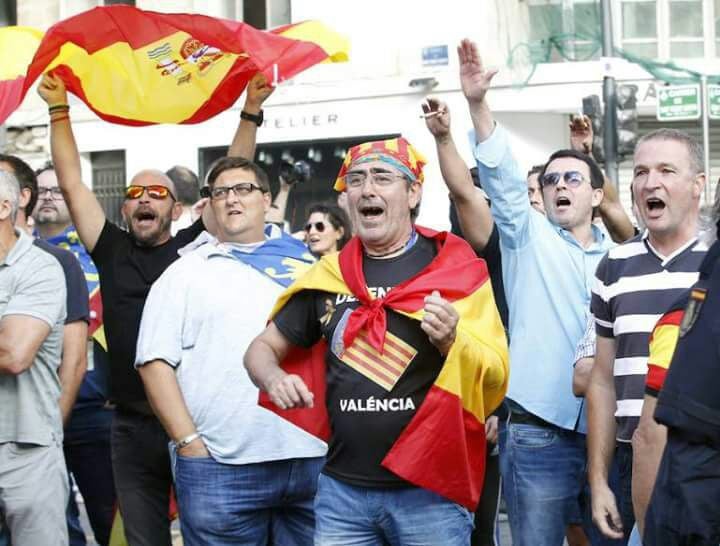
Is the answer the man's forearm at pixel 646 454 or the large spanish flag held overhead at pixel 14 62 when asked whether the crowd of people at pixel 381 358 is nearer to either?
the man's forearm at pixel 646 454

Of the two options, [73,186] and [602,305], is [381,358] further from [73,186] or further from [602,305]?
[73,186]

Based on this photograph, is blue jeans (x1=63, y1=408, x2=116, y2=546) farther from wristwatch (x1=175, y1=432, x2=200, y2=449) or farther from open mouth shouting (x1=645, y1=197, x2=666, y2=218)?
open mouth shouting (x1=645, y1=197, x2=666, y2=218)

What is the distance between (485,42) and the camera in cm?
2192

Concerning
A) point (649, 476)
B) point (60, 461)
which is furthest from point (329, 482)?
point (60, 461)

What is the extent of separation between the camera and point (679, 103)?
16.9 meters

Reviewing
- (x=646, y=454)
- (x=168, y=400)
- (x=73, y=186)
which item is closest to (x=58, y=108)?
(x=73, y=186)

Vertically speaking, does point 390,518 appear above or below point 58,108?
below

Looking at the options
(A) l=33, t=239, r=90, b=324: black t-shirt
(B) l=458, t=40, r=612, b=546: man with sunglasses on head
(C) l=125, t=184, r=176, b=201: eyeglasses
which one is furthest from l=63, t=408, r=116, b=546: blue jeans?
(B) l=458, t=40, r=612, b=546: man with sunglasses on head

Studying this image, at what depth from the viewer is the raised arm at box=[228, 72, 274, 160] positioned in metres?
7.22

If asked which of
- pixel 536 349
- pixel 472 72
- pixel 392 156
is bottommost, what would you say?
pixel 536 349

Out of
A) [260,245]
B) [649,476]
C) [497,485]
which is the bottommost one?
[497,485]

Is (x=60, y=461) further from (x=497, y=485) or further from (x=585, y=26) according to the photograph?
(x=585, y=26)

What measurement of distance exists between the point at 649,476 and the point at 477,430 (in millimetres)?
760

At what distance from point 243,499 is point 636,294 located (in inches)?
77.0
